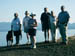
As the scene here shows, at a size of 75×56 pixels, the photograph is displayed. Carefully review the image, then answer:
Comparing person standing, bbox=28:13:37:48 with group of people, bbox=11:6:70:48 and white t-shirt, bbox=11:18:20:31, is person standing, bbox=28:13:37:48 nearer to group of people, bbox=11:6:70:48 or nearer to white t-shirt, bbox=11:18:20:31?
group of people, bbox=11:6:70:48

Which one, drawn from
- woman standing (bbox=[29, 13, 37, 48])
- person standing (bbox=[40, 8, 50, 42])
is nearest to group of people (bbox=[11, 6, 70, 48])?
person standing (bbox=[40, 8, 50, 42])

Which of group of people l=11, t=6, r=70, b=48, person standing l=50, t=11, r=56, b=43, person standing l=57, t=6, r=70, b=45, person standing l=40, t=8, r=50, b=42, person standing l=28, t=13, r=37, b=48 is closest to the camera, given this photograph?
person standing l=28, t=13, r=37, b=48

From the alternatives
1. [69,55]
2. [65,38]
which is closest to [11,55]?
[69,55]

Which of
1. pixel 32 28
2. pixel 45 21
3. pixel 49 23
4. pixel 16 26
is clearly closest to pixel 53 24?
pixel 49 23

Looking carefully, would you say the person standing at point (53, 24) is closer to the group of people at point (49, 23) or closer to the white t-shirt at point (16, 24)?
the group of people at point (49, 23)

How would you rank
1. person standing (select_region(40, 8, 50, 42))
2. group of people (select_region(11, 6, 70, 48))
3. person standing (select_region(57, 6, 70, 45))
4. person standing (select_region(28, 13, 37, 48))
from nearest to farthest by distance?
person standing (select_region(28, 13, 37, 48))
person standing (select_region(57, 6, 70, 45))
group of people (select_region(11, 6, 70, 48))
person standing (select_region(40, 8, 50, 42))

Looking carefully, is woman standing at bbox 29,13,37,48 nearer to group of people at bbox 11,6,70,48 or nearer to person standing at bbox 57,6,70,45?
group of people at bbox 11,6,70,48

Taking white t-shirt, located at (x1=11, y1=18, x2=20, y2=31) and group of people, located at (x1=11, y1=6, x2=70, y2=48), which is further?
white t-shirt, located at (x1=11, y1=18, x2=20, y2=31)

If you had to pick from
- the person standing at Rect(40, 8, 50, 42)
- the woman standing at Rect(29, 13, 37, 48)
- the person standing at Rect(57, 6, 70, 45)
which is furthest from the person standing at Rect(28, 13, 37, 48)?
the person standing at Rect(40, 8, 50, 42)

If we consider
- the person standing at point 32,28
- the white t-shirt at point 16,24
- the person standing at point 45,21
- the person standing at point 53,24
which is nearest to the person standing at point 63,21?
the person standing at point 53,24

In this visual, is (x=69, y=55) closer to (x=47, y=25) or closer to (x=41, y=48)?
(x=41, y=48)

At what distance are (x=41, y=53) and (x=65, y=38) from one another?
9.86 ft

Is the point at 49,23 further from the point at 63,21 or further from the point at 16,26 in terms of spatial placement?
the point at 16,26

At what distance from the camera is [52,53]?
56.4 feet
